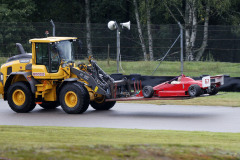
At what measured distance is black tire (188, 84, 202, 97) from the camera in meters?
15.5

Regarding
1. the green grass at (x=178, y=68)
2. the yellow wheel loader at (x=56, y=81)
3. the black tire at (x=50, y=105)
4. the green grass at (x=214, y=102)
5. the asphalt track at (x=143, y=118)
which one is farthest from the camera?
the green grass at (x=178, y=68)

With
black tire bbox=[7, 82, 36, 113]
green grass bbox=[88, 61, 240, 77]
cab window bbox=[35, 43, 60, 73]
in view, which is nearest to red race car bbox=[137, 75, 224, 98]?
cab window bbox=[35, 43, 60, 73]

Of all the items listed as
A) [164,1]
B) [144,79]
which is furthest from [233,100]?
[164,1]

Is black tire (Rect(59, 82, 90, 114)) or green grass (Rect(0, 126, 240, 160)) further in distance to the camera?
black tire (Rect(59, 82, 90, 114))

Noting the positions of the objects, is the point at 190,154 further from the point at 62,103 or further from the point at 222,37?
the point at 222,37

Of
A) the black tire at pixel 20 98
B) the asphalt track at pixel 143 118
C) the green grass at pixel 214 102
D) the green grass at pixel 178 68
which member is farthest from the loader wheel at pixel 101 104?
the green grass at pixel 178 68

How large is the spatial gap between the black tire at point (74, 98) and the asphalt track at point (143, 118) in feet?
0.79

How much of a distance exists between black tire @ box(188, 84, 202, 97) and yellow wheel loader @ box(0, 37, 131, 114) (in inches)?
94.2

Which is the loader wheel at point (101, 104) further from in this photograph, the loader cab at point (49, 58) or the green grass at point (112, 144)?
the green grass at point (112, 144)

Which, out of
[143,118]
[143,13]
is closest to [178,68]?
[143,118]

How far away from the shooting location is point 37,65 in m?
17.3

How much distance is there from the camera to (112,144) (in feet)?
32.0

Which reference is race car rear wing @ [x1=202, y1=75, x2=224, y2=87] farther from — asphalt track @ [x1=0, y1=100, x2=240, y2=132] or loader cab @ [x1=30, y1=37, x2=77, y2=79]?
loader cab @ [x1=30, y1=37, x2=77, y2=79]

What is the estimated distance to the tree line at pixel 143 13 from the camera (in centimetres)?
2664
